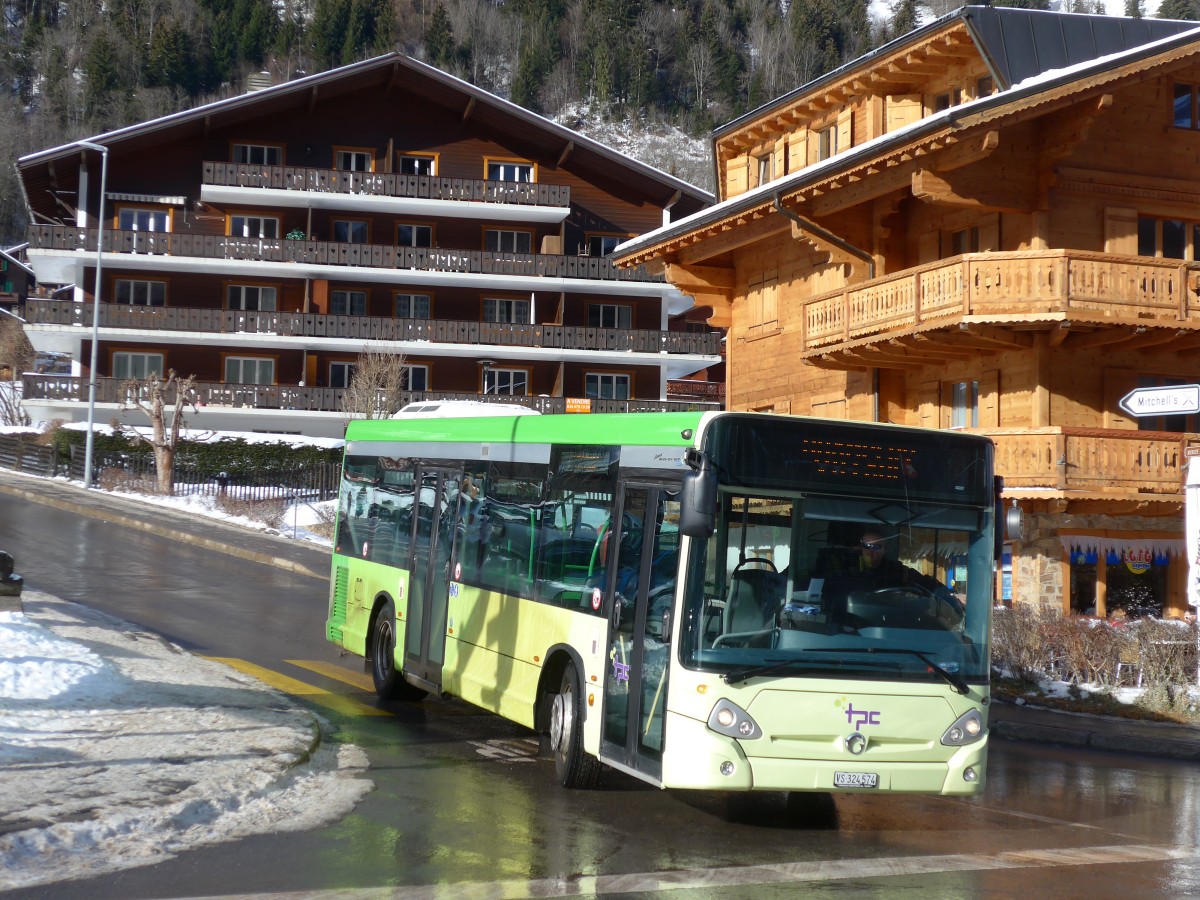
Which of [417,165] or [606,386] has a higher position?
[417,165]

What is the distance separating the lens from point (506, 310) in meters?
57.4

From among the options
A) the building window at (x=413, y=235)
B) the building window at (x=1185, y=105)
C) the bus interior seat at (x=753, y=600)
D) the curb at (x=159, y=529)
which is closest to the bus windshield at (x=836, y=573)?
the bus interior seat at (x=753, y=600)

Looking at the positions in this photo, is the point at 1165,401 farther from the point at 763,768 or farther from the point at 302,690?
the point at 302,690

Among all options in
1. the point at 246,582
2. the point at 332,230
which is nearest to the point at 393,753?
the point at 246,582

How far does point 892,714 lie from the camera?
914 centimetres

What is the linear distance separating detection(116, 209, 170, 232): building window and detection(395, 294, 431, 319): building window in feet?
31.7

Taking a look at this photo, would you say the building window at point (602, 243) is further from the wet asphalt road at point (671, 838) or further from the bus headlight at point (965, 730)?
the bus headlight at point (965, 730)

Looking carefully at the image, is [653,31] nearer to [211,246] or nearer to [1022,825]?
[211,246]

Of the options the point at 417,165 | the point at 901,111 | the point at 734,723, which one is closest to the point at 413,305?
the point at 417,165

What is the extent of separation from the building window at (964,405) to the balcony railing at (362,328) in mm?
30302

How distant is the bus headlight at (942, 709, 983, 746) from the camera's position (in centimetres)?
926

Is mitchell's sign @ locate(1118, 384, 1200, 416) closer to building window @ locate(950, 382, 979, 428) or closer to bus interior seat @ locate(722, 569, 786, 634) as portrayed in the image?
bus interior seat @ locate(722, 569, 786, 634)

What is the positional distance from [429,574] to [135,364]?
1744 inches

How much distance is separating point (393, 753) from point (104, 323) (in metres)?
45.4
